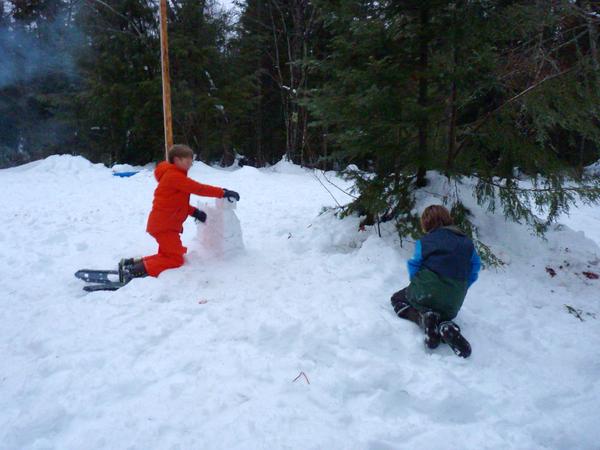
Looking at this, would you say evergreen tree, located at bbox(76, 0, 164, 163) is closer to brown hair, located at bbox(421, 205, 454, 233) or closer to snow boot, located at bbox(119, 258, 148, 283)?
snow boot, located at bbox(119, 258, 148, 283)

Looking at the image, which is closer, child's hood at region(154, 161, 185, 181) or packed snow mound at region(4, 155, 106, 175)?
child's hood at region(154, 161, 185, 181)

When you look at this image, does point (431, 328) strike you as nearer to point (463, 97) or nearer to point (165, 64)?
point (463, 97)

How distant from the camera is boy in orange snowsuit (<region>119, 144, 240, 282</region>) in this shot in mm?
4378

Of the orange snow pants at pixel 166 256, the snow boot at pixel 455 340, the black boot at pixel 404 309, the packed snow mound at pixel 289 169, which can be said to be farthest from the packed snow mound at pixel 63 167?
the snow boot at pixel 455 340

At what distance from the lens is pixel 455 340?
117 inches

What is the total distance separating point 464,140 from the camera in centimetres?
472

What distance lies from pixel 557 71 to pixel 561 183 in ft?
3.97

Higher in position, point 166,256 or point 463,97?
point 463,97

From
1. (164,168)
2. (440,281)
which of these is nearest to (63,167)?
(164,168)

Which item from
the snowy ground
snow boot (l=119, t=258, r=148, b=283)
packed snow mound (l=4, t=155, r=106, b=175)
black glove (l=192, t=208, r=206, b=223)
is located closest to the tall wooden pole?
packed snow mound (l=4, t=155, r=106, b=175)

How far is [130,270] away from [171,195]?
3.14ft

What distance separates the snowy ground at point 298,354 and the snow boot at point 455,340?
7 cm

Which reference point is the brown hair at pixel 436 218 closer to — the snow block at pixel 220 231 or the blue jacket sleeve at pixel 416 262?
the blue jacket sleeve at pixel 416 262

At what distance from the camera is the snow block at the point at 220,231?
15.8ft
